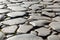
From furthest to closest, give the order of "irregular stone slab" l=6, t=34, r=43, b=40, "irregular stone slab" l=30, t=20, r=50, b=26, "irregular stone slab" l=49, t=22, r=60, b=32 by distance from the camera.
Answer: "irregular stone slab" l=30, t=20, r=50, b=26 < "irregular stone slab" l=49, t=22, r=60, b=32 < "irregular stone slab" l=6, t=34, r=43, b=40

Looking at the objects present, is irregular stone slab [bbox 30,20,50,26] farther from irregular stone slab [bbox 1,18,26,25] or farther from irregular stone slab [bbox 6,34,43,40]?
irregular stone slab [bbox 6,34,43,40]

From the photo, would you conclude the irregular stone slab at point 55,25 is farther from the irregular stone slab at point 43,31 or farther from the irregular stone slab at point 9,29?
the irregular stone slab at point 9,29

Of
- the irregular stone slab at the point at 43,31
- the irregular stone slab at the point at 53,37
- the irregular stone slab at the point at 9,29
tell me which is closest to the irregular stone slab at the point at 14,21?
the irregular stone slab at the point at 9,29

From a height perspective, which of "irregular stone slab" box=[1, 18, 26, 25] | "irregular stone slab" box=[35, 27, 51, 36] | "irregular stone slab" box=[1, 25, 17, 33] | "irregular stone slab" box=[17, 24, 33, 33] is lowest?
"irregular stone slab" box=[35, 27, 51, 36]

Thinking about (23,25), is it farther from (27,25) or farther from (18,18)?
(18,18)

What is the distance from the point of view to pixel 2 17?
2715mm

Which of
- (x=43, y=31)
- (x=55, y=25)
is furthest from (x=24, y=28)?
(x=55, y=25)

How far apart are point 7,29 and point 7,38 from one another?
0.28 m

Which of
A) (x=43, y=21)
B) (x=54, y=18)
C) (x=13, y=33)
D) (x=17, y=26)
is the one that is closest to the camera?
(x=13, y=33)

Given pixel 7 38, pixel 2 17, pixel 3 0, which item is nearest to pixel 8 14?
pixel 2 17

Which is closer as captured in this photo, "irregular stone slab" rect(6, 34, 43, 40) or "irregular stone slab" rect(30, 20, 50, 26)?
"irregular stone slab" rect(6, 34, 43, 40)

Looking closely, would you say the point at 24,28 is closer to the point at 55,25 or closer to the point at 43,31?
the point at 43,31

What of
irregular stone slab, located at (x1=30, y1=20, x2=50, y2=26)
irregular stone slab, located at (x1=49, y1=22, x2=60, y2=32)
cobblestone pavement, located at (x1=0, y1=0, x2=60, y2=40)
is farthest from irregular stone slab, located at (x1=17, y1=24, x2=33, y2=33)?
irregular stone slab, located at (x1=49, y1=22, x2=60, y2=32)

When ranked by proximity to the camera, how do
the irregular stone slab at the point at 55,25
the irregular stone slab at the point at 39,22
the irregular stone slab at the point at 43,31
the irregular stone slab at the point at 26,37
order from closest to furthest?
the irregular stone slab at the point at 26,37 → the irregular stone slab at the point at 43,31 → the irregular stone slab at the point at 55,25 → the irregular stone slab at the point at 39,22
